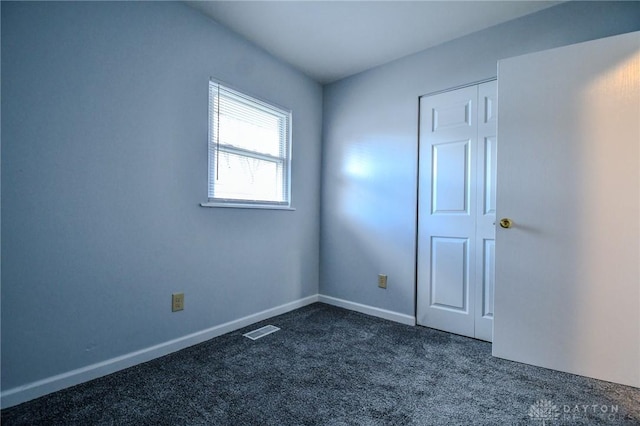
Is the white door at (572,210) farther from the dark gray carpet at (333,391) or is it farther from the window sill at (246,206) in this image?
the window sill at (246,206)

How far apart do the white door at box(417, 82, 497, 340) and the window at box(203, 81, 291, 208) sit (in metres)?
1.24

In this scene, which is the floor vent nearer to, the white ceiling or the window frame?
the window frame

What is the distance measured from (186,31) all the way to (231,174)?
0.99 metres

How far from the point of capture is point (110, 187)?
1672mm

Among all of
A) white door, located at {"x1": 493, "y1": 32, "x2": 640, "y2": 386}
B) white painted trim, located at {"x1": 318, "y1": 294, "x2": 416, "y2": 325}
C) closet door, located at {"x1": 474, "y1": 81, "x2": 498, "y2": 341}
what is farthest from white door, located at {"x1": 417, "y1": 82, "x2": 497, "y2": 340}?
white door, located at {"x1": 493, "y1": 32, "x2": 640, "y2": 386}

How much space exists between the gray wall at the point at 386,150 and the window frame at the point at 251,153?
19.5 inches

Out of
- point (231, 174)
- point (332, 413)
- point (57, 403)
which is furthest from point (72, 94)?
point (332, 413)

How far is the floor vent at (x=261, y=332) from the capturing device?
221cm

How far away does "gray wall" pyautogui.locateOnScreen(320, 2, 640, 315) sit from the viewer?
2.13 metres

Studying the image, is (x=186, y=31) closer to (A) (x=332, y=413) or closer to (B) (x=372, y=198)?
(B) (x=372, y=198)

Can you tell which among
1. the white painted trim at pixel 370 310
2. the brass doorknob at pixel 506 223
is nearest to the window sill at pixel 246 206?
the white painted trim at pixel 370 310

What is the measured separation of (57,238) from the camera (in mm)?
1498

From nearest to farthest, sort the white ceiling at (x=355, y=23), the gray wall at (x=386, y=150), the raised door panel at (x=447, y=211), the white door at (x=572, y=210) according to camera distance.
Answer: the white door at (x=572, y=210) < the white ceiling at (x=355, y=23) < the gray wall at (x=386, y=150) < the raised door panel at (x=447, y=211)

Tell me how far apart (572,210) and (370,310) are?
1705 millimetres
